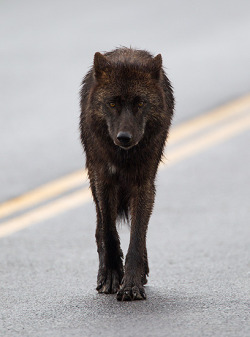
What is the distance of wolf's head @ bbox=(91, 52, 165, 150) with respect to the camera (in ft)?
21.1

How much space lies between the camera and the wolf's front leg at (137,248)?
6.38m

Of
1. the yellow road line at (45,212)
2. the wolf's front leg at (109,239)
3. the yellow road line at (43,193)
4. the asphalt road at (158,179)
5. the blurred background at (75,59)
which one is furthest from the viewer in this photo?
the blurred background at (75,59)

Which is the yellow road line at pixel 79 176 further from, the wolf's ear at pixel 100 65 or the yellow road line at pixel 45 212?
the wolf's ear at pixel 100 65

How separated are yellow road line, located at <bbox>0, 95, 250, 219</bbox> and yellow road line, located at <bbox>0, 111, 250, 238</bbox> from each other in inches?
4.4

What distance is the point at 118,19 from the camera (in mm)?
15969

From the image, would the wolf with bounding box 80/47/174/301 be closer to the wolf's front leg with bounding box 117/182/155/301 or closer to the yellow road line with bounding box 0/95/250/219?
the wolf's front leg with bounding box 117/182/155/301

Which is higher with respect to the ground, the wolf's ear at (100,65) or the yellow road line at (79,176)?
the yellow road line at (79,176)

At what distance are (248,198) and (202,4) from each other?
7.50 metres

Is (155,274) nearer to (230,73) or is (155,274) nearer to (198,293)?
(198,293)

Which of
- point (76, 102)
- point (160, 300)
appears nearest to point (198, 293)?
point (160, 300)

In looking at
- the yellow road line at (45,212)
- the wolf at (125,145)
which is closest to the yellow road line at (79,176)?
the yellow road line at (45,212)

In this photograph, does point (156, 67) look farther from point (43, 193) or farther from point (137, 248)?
point (43, 193)

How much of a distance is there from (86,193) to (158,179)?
909 mm

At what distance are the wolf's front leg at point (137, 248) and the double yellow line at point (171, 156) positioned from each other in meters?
2.26
